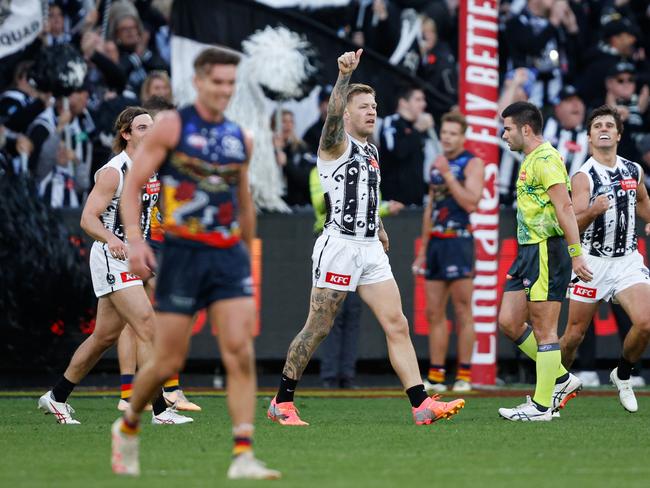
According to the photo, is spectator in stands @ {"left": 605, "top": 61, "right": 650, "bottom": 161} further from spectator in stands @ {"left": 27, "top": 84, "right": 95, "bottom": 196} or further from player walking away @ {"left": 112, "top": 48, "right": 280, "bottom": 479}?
player walking away @ {"left": 112, "top": 48, "right": 280, "bottom": 479}

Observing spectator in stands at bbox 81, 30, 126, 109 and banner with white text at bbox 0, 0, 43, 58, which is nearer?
banner with white text at bbox 0, 0, 43, 58

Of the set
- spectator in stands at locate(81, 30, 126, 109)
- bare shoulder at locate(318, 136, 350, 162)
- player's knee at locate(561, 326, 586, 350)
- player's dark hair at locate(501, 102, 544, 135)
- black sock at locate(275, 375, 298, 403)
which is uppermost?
spectator in stands at locate(81, 30, 126, 109)

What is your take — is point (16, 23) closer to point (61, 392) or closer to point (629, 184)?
point (61, 392)

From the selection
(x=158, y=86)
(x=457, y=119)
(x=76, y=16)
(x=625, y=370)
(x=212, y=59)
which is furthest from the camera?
(x=76, y=16)

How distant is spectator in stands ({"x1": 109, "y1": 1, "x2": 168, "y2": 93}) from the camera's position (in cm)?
1703

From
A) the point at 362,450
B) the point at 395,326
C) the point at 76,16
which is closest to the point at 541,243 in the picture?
the point at 395,326

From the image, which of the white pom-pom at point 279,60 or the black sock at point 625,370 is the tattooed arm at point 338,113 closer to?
the black sock at point 625,370

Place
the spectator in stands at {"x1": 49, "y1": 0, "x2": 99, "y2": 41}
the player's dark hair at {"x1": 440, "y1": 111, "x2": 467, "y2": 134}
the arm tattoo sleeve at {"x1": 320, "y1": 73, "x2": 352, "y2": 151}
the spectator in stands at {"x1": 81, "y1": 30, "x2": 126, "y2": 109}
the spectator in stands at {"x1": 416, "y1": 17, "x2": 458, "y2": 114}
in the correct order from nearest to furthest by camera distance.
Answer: the arm tattoo sleeve at {"x1": 320, "y1": 73, "x2": 352, "y2": 151} < the player's dark hair at {"x1": 440, "y1": 111, "x2": 467, "y2": 134} < the spectator in stands at {"x1": 81, "y1": 30, "x2": 126, "y2": 109} < the spectator in stands at {"x1": 49, "y1": 0, "x2": 99, "y2": 41} < the spectator in stands at {"x1": 416, "y1": 17, "x2": 458, "y2": 114}

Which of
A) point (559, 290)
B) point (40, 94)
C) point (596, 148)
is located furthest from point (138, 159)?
point (40, 94)

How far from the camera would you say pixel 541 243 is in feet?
36.0

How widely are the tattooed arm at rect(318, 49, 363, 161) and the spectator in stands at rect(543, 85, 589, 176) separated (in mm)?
6627

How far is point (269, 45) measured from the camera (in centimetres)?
1627

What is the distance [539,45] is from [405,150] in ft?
13.0

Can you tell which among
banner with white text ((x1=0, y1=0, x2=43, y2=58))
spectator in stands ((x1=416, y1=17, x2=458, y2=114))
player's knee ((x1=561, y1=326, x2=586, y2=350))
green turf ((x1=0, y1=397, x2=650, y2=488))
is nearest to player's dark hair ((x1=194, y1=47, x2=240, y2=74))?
green turf ((x1=0, y1=397, x2=650, y2=488))
